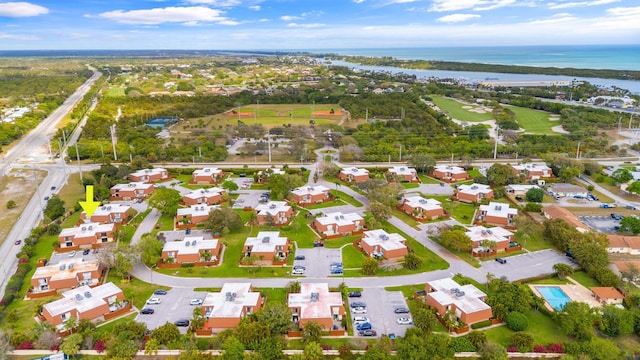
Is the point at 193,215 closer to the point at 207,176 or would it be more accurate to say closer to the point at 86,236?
the point at 86,236

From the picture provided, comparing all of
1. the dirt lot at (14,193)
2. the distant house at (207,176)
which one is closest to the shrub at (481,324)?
the distant house at (207,176)

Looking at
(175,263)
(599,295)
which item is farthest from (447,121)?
(175,263)

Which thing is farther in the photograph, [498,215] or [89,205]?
[89,205]

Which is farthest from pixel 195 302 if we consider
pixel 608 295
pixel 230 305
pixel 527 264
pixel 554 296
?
pixel 608 295

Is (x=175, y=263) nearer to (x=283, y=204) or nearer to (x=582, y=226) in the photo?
(x=283, y=204)

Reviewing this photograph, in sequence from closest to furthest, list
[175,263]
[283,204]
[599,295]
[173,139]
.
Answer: [599,295] → [175,263] → [283,204] → [173,139]

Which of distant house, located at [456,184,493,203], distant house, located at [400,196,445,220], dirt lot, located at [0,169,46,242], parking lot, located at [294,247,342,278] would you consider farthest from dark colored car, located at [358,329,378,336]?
dirt lot, located at [0,169,46,242]
